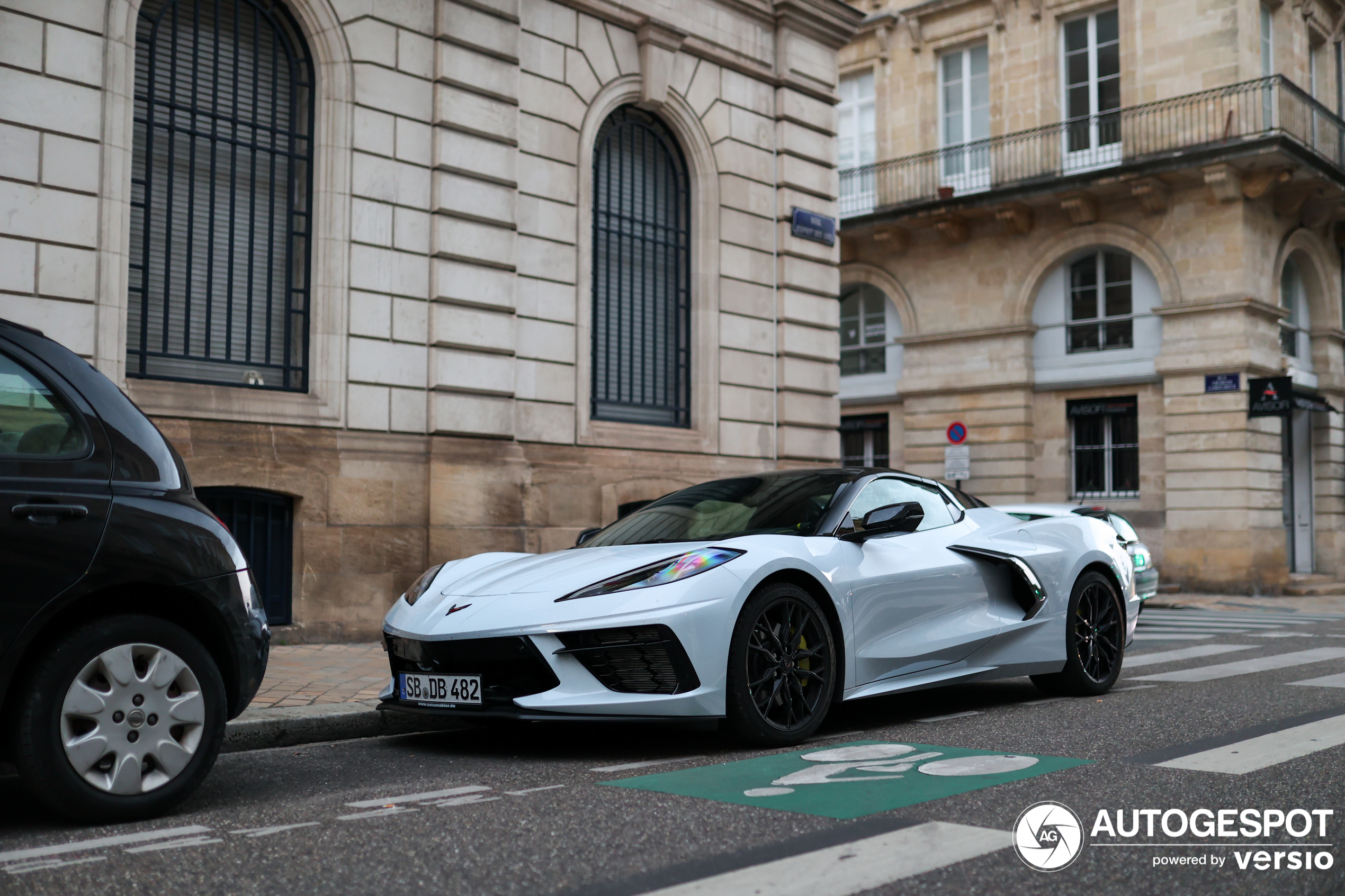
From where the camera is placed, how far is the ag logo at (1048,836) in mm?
3434

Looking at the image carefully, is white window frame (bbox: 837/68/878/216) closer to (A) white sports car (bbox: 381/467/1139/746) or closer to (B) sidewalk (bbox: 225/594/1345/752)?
(B) sidewalk (bbox: 225/594/1345/752)

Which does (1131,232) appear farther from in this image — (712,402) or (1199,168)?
(712,402)

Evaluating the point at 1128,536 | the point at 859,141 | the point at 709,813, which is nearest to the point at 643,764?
the point at 709,813

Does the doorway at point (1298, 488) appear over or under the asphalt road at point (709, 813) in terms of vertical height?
over

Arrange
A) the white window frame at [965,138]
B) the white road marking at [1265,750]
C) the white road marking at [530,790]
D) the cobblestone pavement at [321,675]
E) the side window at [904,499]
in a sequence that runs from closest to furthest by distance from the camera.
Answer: the white road marking at [530,790] < the white road marking at [1265,750] < the side window at [904,499] < the cobblestone pavement at [321,675] < the white window frame at [965,138]

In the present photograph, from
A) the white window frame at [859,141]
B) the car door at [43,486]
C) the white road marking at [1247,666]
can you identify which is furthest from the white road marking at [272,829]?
the white window frame at [859,141]

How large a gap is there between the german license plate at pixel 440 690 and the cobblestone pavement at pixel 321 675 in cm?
74

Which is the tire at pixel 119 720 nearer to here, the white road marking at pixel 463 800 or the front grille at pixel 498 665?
the white road marking at pixel 463 800

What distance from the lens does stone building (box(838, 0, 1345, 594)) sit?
21.5m

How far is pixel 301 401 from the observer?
33.9 ft

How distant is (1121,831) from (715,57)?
11.6 metres

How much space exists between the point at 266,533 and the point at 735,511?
5153 mm

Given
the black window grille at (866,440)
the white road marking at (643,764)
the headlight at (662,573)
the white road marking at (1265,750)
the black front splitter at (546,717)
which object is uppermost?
the black window grille at (866,440)

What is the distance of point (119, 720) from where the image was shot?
3934mm
